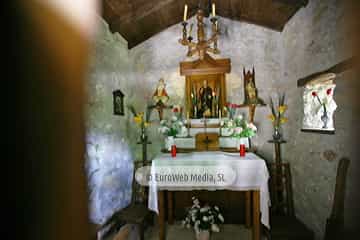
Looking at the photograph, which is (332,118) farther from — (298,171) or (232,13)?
(232,13)

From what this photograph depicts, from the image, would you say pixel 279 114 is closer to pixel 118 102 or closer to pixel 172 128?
pixel 172 128

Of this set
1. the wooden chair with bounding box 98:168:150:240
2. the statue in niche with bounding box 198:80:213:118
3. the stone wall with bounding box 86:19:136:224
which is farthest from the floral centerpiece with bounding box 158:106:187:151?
the wooden chair with bounding box 98:168:150:240

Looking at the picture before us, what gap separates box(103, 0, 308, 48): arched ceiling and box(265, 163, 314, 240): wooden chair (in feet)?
6.12

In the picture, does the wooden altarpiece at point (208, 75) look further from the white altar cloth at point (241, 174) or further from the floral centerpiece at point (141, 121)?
the white altar cloth at point (241, 174)

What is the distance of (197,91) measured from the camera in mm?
2650

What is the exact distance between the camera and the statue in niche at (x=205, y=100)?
261 cm

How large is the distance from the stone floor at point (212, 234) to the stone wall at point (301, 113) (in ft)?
2.23

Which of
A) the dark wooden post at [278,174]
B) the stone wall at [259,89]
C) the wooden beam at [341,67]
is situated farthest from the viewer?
the dark wooden post at [278,174]

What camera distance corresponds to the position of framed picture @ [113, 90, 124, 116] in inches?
91.0

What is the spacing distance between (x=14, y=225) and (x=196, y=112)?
2341 millimetres

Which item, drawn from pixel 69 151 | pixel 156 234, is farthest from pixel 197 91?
pixel 69 151

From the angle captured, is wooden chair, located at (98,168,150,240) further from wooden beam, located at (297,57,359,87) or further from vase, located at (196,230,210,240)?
wooden beam, located at (297,57,359,87)

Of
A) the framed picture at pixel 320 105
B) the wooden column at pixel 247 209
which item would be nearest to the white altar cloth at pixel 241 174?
the wooden column at pixel 247 209

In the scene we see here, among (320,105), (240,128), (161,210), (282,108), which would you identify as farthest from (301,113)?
(161,210)
